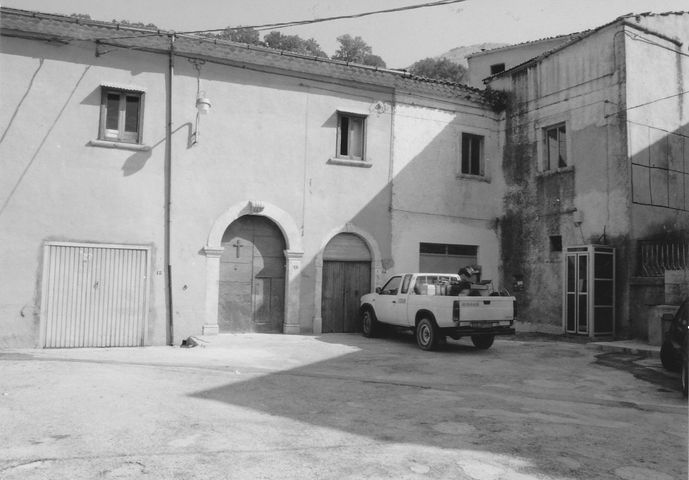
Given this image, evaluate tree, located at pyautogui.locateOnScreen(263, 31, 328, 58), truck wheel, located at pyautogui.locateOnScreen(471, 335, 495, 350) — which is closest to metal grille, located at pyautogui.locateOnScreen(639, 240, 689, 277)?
truck wheel, located at pyautogui.locateOnScreen(471, 335, 495, 350)

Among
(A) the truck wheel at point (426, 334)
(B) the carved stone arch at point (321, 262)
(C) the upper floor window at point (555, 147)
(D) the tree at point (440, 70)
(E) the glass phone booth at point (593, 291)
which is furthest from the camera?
(D) the tree at point (440, 70)

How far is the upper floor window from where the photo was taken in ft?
50.6

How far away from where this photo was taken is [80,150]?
1214 centimetres

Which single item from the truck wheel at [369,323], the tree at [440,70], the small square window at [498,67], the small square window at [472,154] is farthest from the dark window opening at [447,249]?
the tree at [440,70]

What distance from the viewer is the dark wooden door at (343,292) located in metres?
14.7

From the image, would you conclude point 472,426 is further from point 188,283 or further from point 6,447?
point 188,283

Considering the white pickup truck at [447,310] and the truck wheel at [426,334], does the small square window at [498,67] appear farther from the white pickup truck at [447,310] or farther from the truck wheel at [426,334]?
the truck wheel at [426,334]

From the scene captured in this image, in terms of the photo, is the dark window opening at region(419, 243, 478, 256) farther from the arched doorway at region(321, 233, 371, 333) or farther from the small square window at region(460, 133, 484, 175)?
the small square window at region(460, 133, 484, 175)

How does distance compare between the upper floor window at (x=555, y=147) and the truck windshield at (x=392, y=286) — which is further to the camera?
the upper floor window at (x=555, y=147)

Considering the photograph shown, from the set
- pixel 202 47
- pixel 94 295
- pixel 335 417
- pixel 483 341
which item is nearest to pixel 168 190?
pixel 94 295

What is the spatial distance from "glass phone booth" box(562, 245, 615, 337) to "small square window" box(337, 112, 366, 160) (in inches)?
246

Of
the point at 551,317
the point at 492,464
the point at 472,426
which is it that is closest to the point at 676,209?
the point at 551,317

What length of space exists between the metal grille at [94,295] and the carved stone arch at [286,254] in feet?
4.74

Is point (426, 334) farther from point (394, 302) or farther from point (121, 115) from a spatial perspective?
point (121, 115)
